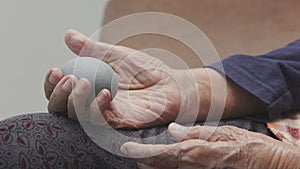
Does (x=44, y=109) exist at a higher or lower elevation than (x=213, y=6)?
lower

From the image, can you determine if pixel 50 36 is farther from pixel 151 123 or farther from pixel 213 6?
pixel 151 123

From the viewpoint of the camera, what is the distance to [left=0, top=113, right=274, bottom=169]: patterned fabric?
2.07 ft

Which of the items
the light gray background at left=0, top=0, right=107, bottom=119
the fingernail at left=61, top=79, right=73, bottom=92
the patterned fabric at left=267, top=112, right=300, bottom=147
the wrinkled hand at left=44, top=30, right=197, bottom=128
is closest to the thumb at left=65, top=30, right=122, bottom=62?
the wrinkled hand at left=44, top=30, right=197, bottom=128

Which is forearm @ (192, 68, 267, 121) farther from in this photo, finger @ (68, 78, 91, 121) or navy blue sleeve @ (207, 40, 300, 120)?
finger @ (68, 78, 91, 121)

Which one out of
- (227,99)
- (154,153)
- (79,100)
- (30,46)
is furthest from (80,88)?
(30,46)

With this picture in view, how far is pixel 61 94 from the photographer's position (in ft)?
2.28

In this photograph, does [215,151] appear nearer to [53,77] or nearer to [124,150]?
[124,150]

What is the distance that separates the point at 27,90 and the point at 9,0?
0.22 m

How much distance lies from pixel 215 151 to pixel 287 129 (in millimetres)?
162

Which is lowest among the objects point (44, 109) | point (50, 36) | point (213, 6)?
point (44, 109)

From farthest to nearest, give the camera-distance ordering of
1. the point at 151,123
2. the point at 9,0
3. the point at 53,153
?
the point at 9,0 < the point at 151,123 < the point at 53,153

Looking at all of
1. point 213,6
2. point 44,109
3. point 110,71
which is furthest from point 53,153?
point 213,6

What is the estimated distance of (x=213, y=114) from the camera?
81 centimetres

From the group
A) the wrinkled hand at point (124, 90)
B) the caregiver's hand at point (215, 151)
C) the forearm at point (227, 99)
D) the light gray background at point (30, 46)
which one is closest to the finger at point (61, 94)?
the wrinkled hand at point (124, 90)
